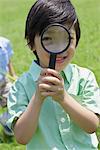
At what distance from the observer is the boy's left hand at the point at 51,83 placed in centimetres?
235

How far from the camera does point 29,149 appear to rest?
292 cm

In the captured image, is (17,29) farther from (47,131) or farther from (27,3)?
(47,131)

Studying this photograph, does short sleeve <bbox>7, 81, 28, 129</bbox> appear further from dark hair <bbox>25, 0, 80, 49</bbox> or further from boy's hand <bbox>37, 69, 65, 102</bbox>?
boy's hand <bbox>37, 69, 65, 102</bbox>

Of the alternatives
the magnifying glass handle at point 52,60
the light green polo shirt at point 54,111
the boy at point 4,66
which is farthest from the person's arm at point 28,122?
the boy at point 4,66

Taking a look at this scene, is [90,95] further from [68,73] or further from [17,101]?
[17,101]

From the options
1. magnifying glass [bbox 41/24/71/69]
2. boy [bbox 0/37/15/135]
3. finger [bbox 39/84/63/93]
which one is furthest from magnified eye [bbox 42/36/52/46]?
boy [bbox 0/37/15/135]

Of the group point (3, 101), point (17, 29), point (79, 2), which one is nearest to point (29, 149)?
point (3, 101)

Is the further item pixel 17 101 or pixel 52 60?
pixel 17 101

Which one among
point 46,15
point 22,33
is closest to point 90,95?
point 46,15

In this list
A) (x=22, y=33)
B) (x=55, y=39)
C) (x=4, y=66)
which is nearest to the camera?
(x=55, y=39)

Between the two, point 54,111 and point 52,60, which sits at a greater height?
point 52,60

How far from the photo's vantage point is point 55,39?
97.0 inches

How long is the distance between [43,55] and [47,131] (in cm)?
44

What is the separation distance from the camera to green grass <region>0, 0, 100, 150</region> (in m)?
7.78
